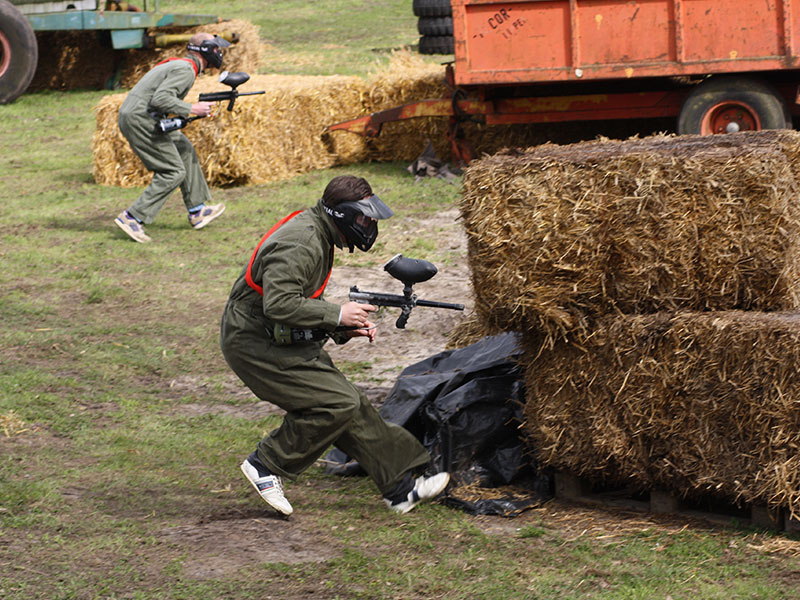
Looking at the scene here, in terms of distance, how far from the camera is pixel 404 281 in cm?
517

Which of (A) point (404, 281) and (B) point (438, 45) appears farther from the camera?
(B) point (438, 45)

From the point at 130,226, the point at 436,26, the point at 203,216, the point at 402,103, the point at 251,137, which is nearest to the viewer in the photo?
the point at 130,226

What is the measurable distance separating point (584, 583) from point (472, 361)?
2010mm

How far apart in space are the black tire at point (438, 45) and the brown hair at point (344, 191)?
15185 mm

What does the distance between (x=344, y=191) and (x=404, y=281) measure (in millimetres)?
529

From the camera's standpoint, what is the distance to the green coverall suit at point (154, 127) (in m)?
10.6

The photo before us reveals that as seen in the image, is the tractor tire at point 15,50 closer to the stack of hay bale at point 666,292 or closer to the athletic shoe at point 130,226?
the athletic shoe at point 130,226

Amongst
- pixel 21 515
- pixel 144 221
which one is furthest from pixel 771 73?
pixel 21 515

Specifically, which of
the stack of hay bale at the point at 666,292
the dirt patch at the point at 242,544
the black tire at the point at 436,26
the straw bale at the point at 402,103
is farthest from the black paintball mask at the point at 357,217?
the black tire at the point at 436,26

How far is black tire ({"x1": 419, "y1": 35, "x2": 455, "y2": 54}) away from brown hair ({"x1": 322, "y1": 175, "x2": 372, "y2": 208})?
15.2 meters

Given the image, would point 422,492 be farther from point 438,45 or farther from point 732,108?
point 438,45

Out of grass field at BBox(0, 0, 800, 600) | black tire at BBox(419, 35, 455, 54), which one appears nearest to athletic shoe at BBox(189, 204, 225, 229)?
grass field at BBox(0, 0, 800, 600)

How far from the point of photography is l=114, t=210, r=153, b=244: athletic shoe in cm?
1080

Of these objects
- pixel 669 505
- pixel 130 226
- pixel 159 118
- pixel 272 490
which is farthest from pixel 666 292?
pixel 130 226
